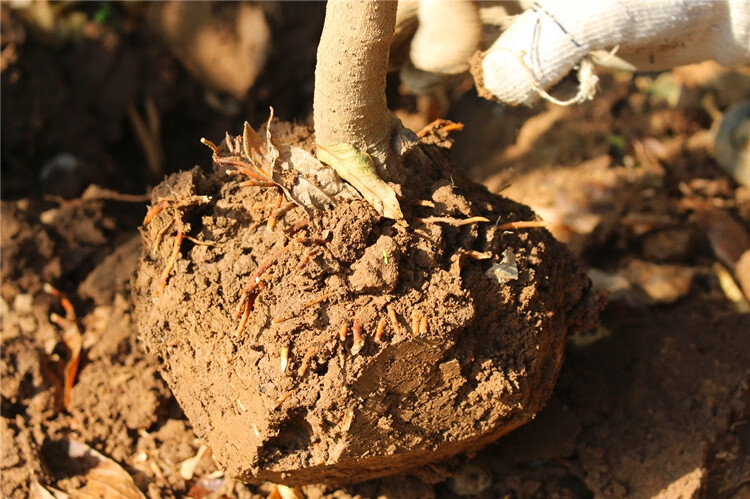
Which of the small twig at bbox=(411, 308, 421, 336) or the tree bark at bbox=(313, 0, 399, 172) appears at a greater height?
the tree bark at bbox=(313, 0, 399, 172)

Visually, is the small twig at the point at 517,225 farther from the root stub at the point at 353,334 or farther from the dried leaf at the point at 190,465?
the dried leaf at the point at 190,465


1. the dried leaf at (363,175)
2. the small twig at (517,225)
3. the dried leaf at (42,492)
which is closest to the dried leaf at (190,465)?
the dried leaf at (42,492)

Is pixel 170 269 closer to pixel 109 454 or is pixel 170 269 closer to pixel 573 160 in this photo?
pixel 109 454

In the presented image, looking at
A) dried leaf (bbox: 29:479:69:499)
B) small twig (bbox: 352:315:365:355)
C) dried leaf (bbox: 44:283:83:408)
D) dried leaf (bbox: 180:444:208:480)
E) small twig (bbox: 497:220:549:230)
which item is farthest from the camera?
dried leaf (bbox: 44:283:83:408)

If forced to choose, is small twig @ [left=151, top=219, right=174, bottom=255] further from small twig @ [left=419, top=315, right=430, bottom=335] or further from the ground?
small twig @ [left=419, top=315, right=430, bottom=335]

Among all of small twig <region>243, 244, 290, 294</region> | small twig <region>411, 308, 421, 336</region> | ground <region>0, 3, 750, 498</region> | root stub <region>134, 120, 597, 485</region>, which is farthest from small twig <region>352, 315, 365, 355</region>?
ground <region>0, 3, 750, 498</region>
